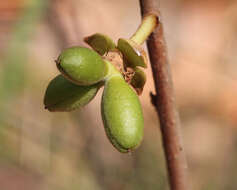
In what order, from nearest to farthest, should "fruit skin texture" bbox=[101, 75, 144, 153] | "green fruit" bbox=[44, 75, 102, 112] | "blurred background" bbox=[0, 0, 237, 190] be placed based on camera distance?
"fruit skin texture" bbox=[101, 75, 144, 153] < "green fruit" bbox=[44, 75, 102, 112] < "blurred background" bbox=[0, 0, 237, 190]

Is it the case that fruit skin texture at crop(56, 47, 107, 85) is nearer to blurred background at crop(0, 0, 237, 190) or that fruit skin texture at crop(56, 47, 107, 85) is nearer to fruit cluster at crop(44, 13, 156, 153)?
fruit cluster at crop(44, 13, 156, 153)

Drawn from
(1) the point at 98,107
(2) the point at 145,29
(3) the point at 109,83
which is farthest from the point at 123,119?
(1) the point at 98,107

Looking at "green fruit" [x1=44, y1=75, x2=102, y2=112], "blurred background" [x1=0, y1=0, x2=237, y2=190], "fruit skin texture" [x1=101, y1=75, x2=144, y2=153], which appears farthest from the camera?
"blurred background" [x1=0, y1=0, x2=237, y2=190]

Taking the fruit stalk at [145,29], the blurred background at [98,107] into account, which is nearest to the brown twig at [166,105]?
the fruit stalk at [145,29]

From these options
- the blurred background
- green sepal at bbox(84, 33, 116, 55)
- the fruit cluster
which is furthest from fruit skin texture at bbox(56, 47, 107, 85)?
the blurred background

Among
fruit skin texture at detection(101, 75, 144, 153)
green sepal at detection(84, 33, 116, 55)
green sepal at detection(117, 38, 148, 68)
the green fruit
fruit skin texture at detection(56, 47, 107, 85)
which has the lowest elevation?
fruit skin texture at detection(101, 75, 144, 153)

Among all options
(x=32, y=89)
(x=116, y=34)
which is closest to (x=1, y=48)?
(x=32, y=89)

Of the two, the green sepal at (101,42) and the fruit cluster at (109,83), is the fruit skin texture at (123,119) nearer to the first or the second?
the fruit cluster at (109,83)
